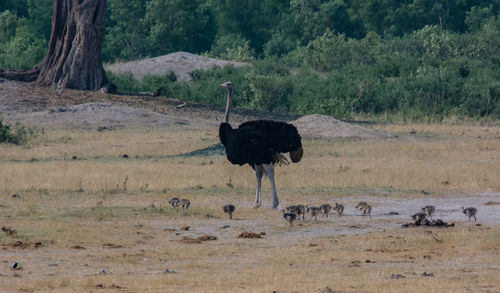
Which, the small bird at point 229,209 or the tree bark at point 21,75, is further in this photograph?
the tree bark at point 21,75

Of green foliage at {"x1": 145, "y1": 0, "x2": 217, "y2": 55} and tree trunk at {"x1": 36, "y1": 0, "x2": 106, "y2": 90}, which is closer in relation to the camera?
tree trunk at {"x1": 36, "y1": 0, "x2": 106, "y2": 90}

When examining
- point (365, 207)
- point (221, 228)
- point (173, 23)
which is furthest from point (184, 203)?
point (173, 23)

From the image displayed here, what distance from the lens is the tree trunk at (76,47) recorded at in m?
45.6

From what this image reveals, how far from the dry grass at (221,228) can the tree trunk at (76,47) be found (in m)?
13.9

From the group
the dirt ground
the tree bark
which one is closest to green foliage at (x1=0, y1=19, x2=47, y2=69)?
the tree bark

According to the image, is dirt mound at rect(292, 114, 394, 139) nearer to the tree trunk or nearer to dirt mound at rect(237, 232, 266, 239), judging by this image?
the tree trunk

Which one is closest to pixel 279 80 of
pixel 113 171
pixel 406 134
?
pixel 406 134

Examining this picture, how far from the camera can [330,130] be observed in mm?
37406

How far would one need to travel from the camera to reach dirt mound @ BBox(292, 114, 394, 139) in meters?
36.7

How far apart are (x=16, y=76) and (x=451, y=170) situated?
93.0ft

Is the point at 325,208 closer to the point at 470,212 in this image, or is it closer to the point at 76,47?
the point at 470,212

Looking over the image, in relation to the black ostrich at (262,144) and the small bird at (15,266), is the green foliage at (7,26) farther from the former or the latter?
the small bird at (15,266)

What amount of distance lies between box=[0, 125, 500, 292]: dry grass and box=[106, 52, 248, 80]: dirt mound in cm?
3385

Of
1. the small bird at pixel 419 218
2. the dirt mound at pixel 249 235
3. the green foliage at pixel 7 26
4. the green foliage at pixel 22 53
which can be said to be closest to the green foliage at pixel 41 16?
the green foliage at pixel 7 26
